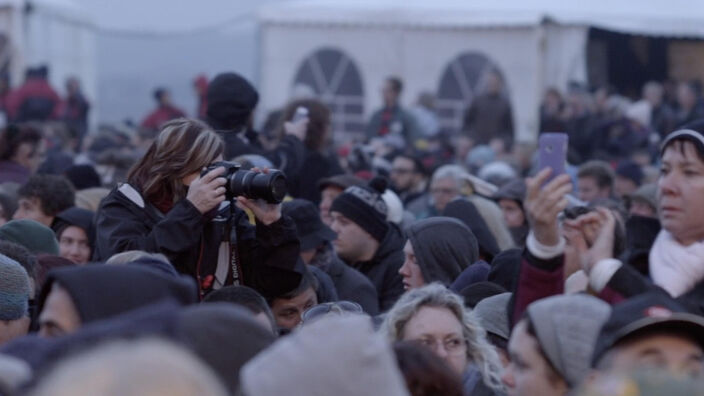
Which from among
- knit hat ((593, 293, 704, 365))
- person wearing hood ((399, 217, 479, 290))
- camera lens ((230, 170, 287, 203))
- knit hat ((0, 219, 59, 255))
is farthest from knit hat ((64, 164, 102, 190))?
knit hat ((593, 293, 704, 365))

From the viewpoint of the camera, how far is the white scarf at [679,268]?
13.0ft

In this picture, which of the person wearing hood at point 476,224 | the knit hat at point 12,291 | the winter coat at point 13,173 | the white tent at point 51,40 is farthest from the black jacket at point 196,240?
the white tent at point 51,40

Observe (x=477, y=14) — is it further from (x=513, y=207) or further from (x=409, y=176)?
(x=513, y=207)

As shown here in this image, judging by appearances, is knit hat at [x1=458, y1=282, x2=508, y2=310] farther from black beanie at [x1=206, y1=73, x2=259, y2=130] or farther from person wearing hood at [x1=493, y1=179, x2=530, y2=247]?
person wearing hood at [x1=493, y1=179, x2=530, y2=247]

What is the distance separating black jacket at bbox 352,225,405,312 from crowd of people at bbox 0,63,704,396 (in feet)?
0.04

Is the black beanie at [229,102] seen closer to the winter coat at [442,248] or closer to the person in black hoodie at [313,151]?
the person in black hoodie at [313,151]

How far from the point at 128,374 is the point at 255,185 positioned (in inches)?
122

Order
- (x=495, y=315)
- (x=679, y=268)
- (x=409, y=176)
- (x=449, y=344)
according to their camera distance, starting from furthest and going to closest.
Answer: (x=409, y=176)
(x=495, y=315)
(x=449, y=344)
(x=679, y=268)

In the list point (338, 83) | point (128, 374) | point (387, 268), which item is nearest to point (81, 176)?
point (387, 268)

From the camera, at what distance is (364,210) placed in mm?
7590

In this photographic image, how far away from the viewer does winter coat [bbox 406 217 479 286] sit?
6586 mm

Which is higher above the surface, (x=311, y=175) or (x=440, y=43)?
(x=311, y=175)

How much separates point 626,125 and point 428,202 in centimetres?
701

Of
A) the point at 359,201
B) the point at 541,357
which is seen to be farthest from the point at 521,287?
the point at 359,201
